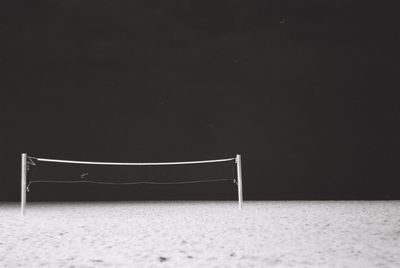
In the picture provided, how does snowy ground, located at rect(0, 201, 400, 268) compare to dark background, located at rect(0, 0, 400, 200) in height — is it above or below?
below

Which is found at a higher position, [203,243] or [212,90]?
[212,90]

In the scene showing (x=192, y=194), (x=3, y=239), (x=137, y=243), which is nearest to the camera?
(x=137, y=243)

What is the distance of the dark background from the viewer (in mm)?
13188

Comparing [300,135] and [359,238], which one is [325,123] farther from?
[359,238]

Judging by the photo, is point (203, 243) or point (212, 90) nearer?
point (203, 243)

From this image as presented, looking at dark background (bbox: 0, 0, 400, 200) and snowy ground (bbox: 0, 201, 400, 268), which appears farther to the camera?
dark background (bbox: 0, 0, 400, 200)

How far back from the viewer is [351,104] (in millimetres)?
13344

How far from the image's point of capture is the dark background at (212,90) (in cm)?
1319

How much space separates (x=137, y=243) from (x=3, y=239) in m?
1.83

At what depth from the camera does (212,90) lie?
13586mm

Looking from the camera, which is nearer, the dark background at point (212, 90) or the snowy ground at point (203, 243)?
the snowy ground at point (203, 243)

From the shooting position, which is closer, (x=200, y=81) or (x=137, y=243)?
(x=137, y=243)

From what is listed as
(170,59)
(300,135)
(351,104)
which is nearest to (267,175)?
(300,135)

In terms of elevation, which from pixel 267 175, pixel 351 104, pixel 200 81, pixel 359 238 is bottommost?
pixel 359 238
